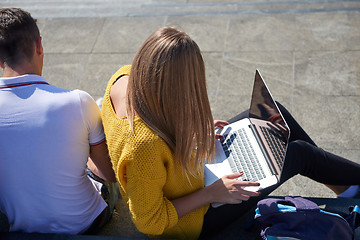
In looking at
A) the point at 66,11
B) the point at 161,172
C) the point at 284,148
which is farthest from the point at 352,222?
the point at 66,11

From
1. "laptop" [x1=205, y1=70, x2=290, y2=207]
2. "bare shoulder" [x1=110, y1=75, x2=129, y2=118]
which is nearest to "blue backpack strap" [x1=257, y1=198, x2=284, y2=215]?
"laptop" [x1=205, y1=70, x2=290, y2=207]

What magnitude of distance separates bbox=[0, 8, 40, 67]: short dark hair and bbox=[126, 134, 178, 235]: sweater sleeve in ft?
2.56

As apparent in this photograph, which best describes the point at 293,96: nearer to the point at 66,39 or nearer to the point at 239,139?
the point at 239,139

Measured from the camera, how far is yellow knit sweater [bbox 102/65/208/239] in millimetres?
1951

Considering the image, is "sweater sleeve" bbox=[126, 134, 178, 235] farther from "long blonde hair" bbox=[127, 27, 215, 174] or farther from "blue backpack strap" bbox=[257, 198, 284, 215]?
"blue backpack strap" bbox=[257, 198, 284, 215]

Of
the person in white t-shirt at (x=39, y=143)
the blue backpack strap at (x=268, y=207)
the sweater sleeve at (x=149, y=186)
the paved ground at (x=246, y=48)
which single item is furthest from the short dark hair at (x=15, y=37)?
the paved ground at (x=246, y=48)

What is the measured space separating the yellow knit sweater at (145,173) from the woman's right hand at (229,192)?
11 cm

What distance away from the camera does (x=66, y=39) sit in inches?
199

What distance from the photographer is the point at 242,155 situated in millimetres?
2480

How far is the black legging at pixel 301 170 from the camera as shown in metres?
2.35

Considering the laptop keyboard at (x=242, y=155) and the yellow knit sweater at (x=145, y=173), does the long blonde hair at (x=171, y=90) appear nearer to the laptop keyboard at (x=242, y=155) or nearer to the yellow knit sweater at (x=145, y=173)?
the yellow knit sweater at (x=145, y=173)

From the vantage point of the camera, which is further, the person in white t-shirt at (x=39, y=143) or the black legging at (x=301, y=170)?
the black legging at (x=301, y=170)

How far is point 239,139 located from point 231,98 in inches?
56.9

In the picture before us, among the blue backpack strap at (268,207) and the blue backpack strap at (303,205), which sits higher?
the blue backpack strap at (303,205)
